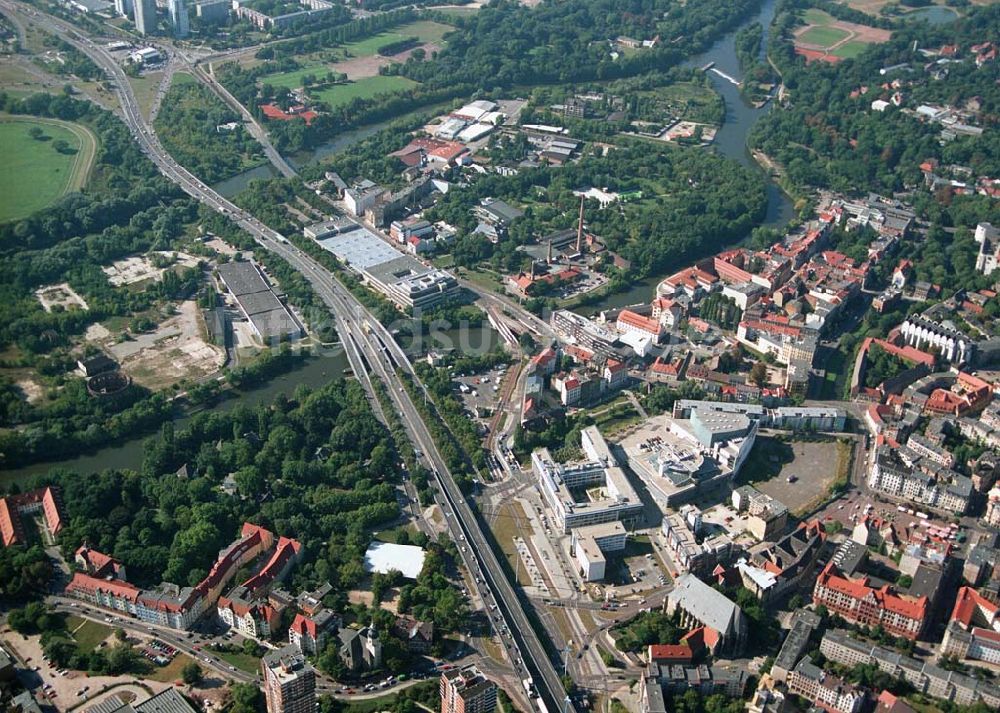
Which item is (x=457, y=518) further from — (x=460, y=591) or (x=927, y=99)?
(x=927, y=99)

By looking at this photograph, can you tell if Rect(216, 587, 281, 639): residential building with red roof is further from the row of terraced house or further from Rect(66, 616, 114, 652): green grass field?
Rect(66, 616, 114, 652): green grass field

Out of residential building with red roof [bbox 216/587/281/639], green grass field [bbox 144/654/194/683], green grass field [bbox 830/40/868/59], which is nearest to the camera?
green grass field [bbox 144/654/194/683]

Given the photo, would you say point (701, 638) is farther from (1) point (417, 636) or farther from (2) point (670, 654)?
(1) point (417, 636)

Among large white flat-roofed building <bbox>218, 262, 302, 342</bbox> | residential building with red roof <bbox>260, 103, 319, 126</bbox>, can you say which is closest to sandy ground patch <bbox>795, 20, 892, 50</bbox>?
residential building with red roof <bbox>260, 103, 319, 126</bbox>

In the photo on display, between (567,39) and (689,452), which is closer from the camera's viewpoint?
(689,452)

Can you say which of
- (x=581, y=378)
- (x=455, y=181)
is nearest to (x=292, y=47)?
(x=455, y=181)

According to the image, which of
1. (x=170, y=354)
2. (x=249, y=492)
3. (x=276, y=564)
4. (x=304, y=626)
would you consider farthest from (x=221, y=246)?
(x=304, y=626)

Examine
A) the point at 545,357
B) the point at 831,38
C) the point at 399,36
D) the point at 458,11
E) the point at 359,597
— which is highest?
the point at 458,11
